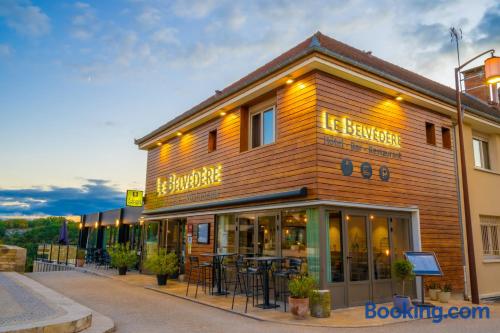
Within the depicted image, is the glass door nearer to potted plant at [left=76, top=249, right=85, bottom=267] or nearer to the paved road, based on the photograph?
the paved road

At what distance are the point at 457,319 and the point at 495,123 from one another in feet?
25.4

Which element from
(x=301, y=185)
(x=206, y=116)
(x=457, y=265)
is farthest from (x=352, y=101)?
(x=457, y=265)

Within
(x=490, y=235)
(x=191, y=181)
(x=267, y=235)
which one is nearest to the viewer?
(x=267, y=235)

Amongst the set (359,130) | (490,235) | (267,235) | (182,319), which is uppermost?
(359,130)

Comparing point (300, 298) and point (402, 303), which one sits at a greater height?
point (300, 298)

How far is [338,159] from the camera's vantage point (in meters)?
8.22

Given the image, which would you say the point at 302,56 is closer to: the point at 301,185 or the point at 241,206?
the point at 301,185

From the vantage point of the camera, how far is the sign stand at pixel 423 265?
762 centimetres

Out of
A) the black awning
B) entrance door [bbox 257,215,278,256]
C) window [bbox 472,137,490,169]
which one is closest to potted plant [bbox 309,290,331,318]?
entrance door [bbox 257,215,278,256]

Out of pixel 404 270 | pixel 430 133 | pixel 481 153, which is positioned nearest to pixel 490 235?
pixel 481 153

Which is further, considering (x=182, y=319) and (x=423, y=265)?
(x=423, y=265)

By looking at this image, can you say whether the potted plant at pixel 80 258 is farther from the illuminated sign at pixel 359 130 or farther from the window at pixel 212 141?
the illuminated sign at pixel 359 130

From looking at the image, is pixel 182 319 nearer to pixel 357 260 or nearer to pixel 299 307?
pixel 299 307

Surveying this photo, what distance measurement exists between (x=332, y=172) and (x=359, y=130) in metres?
1.53
